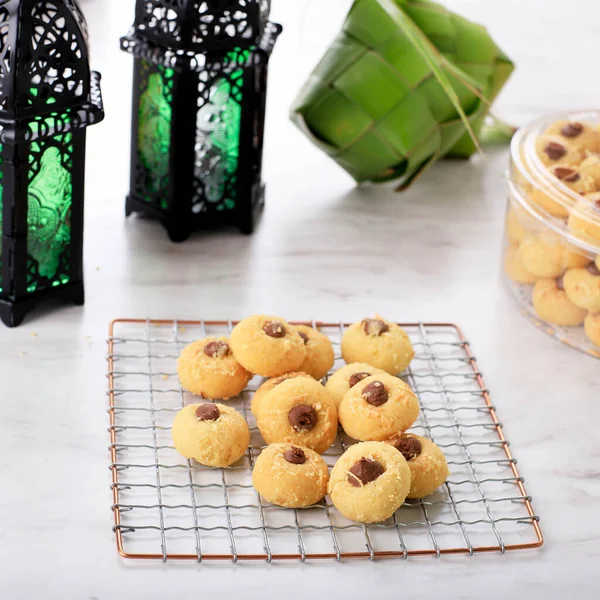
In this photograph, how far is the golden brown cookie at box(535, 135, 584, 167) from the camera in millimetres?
970

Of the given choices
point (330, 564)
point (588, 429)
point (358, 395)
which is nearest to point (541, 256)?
point (588, 429)

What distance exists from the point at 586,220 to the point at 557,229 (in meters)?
0.03

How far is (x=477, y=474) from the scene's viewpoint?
78 cm

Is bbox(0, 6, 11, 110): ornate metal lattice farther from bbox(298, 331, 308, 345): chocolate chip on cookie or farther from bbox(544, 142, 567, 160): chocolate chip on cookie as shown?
bbox(544, 142, 567, 160): chocolate chip on cookie

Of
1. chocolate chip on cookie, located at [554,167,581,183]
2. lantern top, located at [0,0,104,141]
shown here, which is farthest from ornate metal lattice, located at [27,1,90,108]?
chocolate chip on cookie, located at [554,167,581,183]

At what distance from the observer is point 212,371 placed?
2.65 ft

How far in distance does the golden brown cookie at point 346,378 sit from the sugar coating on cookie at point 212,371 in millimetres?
71

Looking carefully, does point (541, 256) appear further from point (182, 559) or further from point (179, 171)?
point (182, 559)

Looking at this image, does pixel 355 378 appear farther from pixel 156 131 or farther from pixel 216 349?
pixel 156 131

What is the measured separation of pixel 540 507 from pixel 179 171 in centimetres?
47

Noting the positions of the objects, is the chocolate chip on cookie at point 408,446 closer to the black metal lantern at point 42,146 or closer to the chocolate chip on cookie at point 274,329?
the chocolate chip on cookie at point 274,329

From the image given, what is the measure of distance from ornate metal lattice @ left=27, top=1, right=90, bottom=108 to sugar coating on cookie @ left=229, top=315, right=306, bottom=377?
231mm

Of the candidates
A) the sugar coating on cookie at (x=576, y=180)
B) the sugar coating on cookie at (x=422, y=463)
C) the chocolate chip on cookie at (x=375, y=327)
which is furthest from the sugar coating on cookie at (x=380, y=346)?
the sugar coating on cookie at (x=576, y=180)

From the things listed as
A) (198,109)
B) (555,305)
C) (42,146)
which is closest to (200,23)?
(198,109)
